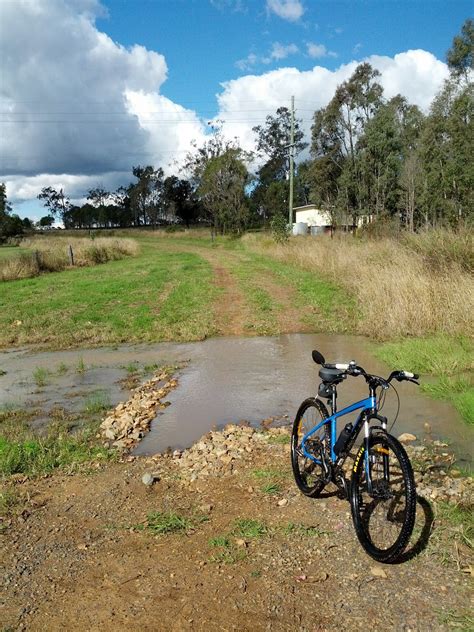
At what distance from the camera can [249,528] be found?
3.77 meters

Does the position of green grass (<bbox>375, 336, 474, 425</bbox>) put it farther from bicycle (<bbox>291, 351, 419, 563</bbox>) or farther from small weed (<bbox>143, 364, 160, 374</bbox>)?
small weed (<bbox>143, 364, 160, 374</bbox>)

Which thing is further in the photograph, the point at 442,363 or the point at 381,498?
the point at 442,363

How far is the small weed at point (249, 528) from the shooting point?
12.1 feet

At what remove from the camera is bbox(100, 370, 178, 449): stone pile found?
230 inches

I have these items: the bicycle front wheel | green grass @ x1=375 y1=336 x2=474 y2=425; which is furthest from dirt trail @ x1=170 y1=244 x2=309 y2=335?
the bicycle front wheel

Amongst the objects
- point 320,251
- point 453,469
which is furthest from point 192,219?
point 453,469

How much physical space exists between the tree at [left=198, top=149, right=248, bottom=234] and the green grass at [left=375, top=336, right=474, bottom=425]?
43.2 meters

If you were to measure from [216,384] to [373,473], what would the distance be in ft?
15.4

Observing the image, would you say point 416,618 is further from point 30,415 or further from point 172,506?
point 30,415

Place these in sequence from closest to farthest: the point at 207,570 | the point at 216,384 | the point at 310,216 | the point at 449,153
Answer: the point at 207,570
the point at 216,384
the point at 449,153
the point at 310,216

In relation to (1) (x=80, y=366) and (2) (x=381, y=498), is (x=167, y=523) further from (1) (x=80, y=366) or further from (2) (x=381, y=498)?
(1) (x=80, y=366)

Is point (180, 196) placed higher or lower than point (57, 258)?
higher

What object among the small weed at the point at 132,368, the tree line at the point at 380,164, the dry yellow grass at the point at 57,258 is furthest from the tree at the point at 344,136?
the small weed at the point at 132,368

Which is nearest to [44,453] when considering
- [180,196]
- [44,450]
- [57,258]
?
[44,450]
